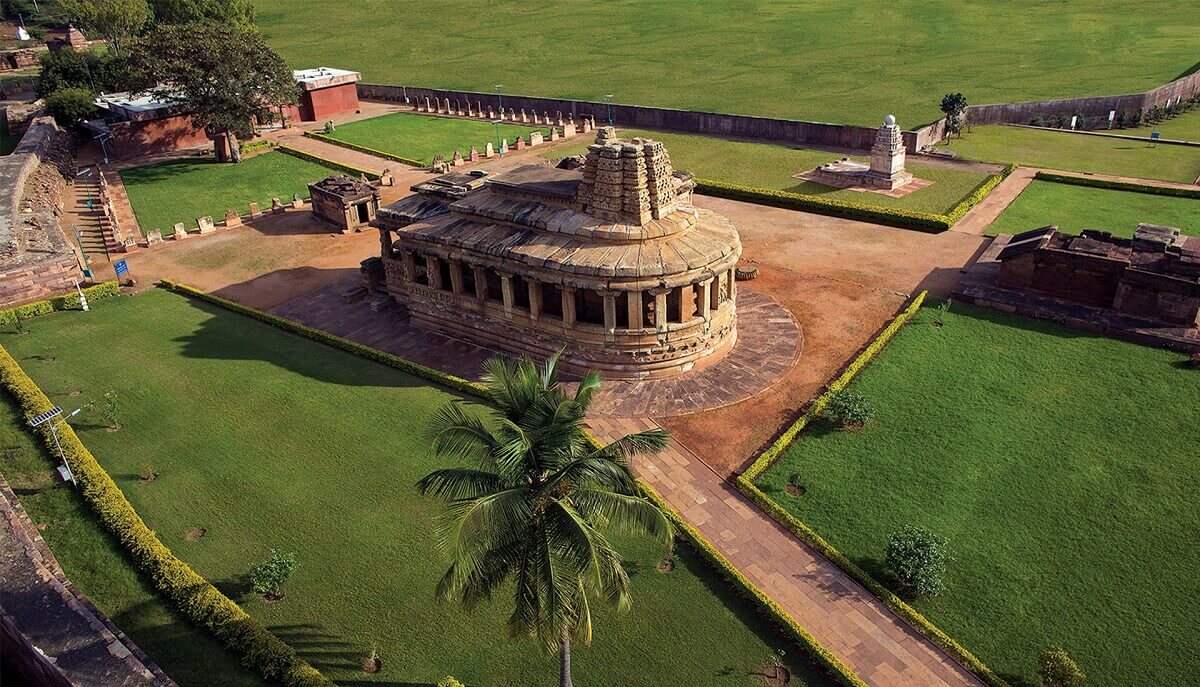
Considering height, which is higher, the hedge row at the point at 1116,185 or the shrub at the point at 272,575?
the hedge row at the point at 1116,185

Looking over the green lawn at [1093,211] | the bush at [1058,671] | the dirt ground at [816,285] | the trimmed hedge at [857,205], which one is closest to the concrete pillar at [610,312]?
the dirt ground at [816,285]

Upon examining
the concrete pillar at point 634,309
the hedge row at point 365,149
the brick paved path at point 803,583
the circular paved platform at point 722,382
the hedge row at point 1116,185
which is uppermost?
the hedge row at point 365,149

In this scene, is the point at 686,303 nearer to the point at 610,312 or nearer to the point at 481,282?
the point at 610,312

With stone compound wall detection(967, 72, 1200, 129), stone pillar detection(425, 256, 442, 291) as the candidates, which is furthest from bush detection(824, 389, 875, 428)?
stone compound wall detection(967, 72, 1200, 129)

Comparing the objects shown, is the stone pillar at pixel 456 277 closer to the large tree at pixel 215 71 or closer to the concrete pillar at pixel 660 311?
the concrete pillar at pixel 660 311

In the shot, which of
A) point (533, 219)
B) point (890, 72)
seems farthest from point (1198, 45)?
point (533, 219)

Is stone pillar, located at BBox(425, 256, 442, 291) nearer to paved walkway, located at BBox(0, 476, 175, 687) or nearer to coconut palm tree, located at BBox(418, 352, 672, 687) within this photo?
paved walkway, located at BBox(0, 476, 175, 687)

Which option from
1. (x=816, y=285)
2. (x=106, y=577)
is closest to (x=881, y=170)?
(x=816, y=285)
